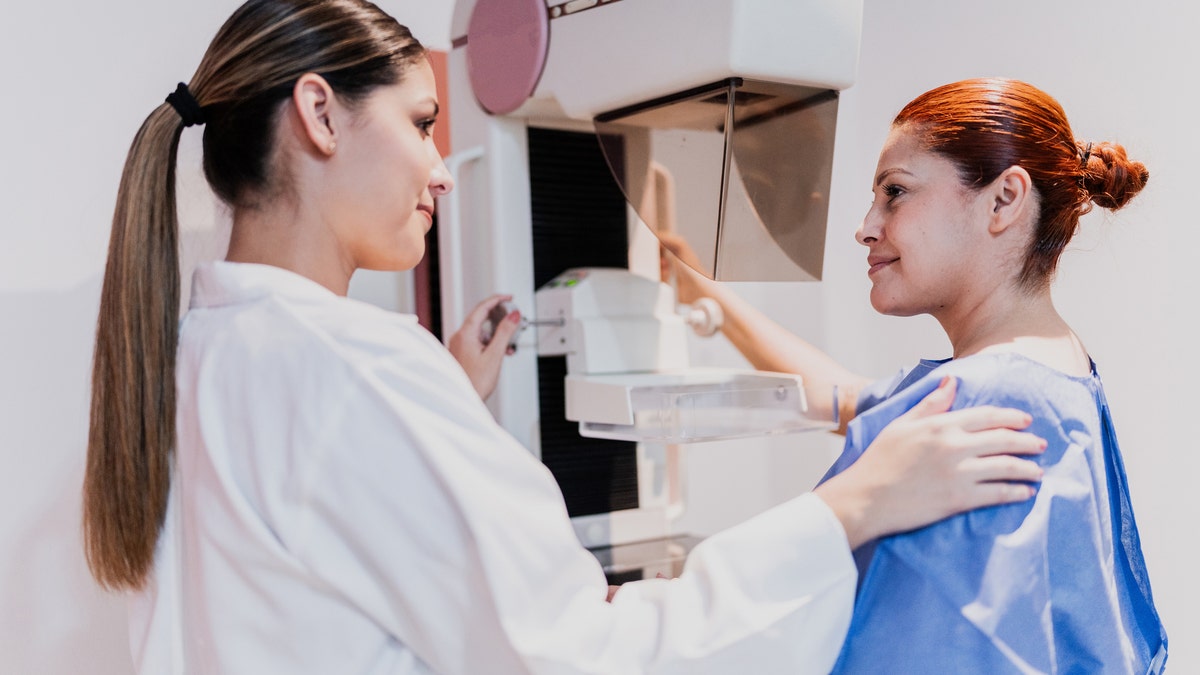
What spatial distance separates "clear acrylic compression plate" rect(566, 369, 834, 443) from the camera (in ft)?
4.69


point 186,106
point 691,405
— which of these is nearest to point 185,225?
point 186,106

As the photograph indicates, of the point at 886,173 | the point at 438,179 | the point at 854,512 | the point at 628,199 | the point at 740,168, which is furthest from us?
the point at 628,199

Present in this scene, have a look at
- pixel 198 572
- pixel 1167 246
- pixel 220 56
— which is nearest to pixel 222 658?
pixel 198 572

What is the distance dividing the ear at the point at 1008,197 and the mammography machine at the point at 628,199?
0.87ft

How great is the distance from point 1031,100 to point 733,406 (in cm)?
56

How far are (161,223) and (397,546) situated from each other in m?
0.42

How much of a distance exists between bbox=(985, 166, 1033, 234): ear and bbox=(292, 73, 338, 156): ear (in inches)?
28.2

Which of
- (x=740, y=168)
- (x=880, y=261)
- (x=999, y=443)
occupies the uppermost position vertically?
(x=740, y=168)

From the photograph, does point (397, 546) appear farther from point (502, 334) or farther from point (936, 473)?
point (502, 334)

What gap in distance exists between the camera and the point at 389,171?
1.06 meters

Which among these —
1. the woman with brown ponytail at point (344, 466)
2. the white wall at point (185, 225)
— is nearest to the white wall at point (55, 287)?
the white wall at point (185, 225)

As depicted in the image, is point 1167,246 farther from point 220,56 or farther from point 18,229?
point 18,229

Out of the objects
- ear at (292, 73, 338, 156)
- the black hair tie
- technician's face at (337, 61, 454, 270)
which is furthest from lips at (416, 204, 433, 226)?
the black hair tie

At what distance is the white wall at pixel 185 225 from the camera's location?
1.58 metres
